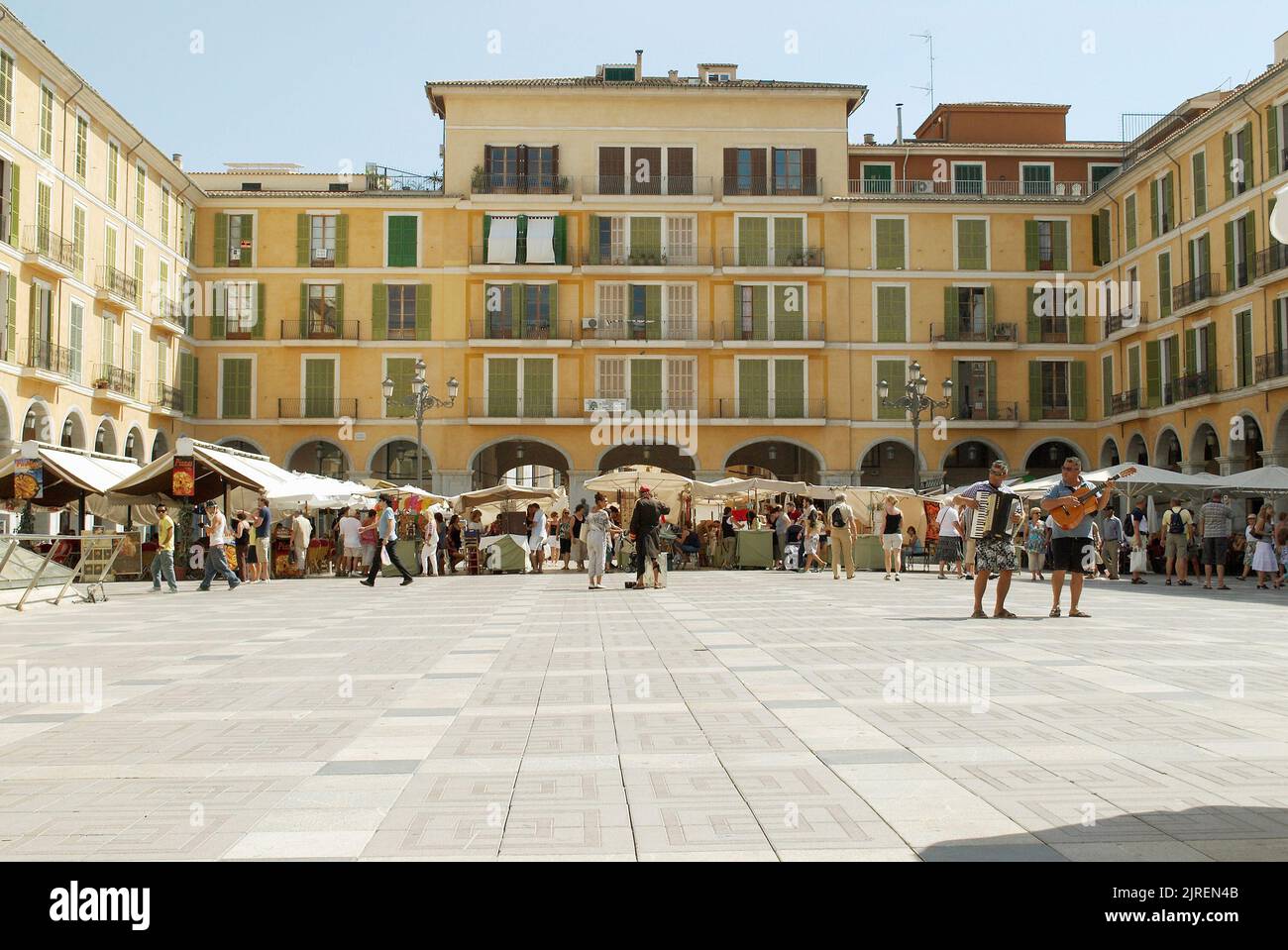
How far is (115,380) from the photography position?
3631cm

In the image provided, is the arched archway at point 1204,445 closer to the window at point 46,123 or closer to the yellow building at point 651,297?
the yellow building at point 651,297

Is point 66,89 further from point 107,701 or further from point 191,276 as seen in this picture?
point 107,701

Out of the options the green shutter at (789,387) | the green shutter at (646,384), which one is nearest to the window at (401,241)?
the green shutter at (646,384)

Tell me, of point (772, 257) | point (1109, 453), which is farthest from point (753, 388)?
point (1109, 453)

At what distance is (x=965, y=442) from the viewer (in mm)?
45562

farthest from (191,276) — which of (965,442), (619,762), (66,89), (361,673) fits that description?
(619,762)

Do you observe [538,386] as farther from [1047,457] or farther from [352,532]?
[1047,457]

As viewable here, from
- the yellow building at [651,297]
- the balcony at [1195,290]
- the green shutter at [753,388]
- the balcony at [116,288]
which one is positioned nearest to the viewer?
the balcony at [116,288]

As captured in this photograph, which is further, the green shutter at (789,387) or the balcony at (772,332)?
the balcony at (772,332)

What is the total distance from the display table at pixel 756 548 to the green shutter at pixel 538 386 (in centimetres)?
1470

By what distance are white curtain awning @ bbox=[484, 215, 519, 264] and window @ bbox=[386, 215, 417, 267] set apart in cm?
270

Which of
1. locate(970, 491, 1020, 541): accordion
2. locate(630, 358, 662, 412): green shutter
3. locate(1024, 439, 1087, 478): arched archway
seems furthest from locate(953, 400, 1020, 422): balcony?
locate(970, 491, 1020, 541): accordion

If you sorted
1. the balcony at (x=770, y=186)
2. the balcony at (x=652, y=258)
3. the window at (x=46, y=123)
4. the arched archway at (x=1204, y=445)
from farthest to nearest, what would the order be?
the balcony at (x=770, y=186), the balcony at (x=652, y=258), the arched archway at (x=1204, y=445), the window at (x=46, y=123)

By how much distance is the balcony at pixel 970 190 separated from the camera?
4466 centimetres
